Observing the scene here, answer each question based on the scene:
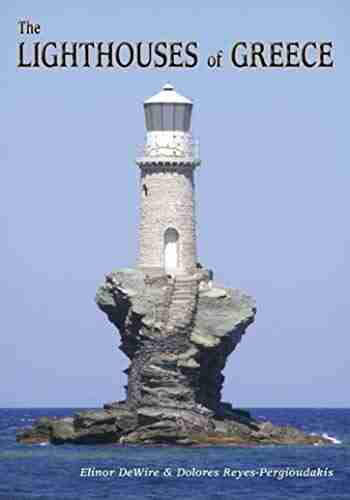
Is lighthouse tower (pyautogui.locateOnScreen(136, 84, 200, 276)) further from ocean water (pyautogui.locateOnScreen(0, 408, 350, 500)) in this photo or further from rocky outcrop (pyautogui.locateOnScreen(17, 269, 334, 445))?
ocean water (pyautogui.locateOnScreen(0, 408, 350, 500))

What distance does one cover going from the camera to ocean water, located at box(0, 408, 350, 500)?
73.3 m

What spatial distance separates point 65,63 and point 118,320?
76.4 feet

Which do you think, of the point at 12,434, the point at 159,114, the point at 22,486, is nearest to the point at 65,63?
the point at 22,486

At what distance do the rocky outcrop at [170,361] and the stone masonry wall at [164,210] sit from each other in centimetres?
114

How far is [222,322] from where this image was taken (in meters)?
90.1

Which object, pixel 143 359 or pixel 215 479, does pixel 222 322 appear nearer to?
pixel 143 359

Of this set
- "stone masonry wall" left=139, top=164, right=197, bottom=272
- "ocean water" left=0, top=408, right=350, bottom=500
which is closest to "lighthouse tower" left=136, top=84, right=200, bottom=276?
"stone masonry wall" left=139, top=164, right=197, bottom=272

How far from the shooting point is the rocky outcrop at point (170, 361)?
289 ft

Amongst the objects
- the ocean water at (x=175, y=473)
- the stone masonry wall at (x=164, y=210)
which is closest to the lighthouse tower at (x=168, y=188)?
the stone masonry wall at (x=164, y=210)

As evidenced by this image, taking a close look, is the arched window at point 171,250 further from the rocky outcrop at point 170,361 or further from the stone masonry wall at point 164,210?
the rocky outcrop at point 170,361

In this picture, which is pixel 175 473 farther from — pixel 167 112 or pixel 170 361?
pixel 167 112

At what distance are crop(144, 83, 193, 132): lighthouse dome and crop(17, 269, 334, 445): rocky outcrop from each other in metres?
6.22

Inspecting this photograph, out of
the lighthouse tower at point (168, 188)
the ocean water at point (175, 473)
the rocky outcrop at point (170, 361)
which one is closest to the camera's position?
the ocean water at point (175, 473)

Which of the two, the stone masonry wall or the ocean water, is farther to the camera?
the stone masonry wall
